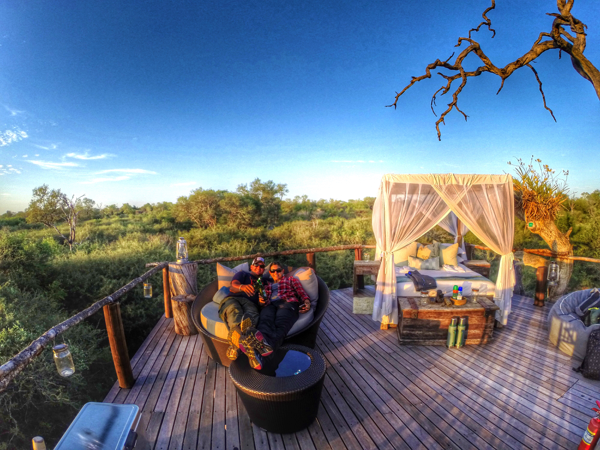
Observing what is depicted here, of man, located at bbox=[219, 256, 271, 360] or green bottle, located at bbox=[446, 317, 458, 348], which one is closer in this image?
man, located at bbox=[219, 256, 271, 360]

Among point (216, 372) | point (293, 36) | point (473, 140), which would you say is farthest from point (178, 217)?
point (473, 140)

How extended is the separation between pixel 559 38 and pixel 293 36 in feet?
23.5

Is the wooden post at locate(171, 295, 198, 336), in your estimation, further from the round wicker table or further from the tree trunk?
the tree trunk

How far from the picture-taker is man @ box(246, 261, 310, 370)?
272 centimetres

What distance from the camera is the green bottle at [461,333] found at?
3.65 meters

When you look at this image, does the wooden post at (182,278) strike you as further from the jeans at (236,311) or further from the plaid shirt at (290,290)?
the plaid shirt at (290,290)

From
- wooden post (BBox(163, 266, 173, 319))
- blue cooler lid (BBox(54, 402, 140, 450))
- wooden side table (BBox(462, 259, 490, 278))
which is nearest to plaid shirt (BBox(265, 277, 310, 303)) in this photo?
wooden post (BBox(163, 266, 173, 319))

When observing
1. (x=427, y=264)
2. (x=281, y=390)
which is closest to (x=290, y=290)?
(x=281, y=390)

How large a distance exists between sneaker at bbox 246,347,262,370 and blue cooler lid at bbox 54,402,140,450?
3.07 ft

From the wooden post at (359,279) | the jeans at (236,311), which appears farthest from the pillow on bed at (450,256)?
the jeans at (236,311)

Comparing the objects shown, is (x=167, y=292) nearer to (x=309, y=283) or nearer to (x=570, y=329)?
(x=309, y=283)

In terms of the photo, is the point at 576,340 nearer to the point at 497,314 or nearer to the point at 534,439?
the point at 497,314

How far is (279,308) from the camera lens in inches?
125

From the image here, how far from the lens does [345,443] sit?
216 cm
